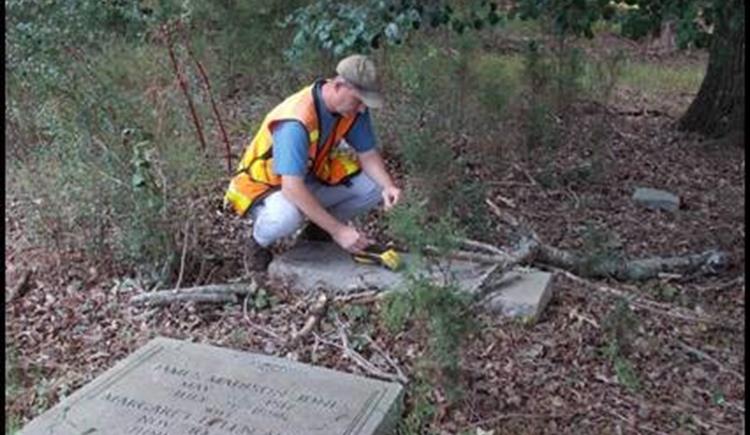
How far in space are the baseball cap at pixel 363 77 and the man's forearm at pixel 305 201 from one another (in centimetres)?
41

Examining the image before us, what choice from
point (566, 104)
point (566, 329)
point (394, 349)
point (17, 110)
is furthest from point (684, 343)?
point (17, 110)

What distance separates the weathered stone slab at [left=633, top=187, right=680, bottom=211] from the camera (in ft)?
15.7

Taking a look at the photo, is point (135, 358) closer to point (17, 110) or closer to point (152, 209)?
point (152, 209)

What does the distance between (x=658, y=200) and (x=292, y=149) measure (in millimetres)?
2375

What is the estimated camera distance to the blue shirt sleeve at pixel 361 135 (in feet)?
12.1

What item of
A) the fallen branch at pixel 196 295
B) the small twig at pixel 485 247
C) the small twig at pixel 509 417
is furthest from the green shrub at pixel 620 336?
the fallen branch at pixel 196 295

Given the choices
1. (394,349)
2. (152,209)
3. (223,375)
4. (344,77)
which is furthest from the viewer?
(152,209)

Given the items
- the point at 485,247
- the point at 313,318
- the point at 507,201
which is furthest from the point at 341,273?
the point at 507,201

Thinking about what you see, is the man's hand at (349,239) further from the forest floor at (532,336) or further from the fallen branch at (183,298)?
the fallen branch at (183,298)

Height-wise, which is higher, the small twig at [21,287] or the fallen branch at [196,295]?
the fallen branch at [196,295]

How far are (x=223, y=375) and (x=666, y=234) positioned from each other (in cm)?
A: 259

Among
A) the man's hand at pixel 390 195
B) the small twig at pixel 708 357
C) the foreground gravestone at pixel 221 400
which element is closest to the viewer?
the foreground gravestone at pixel 221 400

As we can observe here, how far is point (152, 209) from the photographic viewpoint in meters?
3.60

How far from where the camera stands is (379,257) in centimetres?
359
